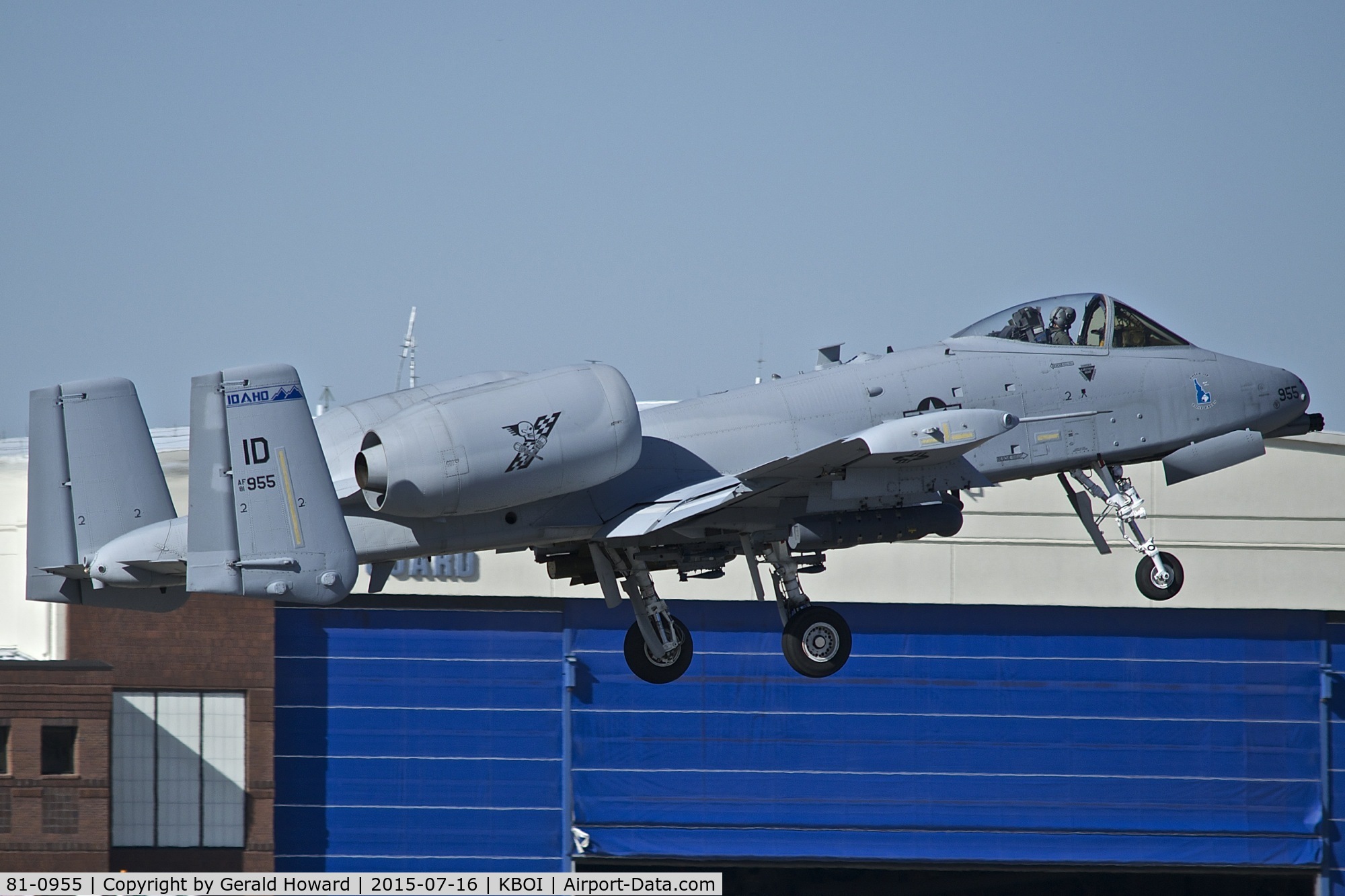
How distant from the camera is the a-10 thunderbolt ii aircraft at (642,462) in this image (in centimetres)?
1358

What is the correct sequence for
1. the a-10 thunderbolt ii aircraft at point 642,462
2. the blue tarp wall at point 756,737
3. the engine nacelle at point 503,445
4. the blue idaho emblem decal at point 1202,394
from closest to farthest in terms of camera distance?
the a-10 thunderbolt ii aircraft at point 642,462, the engine nacelle at point 503,445, the blue idaho emblem decal at point 1202,394, the blue tarp wall at point 756,737

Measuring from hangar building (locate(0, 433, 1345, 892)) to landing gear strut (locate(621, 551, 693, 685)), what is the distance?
1511 cm

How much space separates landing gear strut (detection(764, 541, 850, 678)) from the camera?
16594 millimetres

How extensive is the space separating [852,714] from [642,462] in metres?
18.1

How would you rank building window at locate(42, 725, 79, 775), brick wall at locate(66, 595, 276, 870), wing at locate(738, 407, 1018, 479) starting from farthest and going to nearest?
brick wall at locate(66, 595, 276, 870) → building window at locate(42, 725, 79, 775) → wing at locate(738, 407, 1018, 479)

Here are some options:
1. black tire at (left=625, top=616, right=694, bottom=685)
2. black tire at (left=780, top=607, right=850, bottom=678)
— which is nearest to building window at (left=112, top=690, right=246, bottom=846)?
black tire at (left=625, top=616, right=694, bottom=685)

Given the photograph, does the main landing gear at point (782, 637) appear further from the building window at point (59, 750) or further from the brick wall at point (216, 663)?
the building window at point (59, 750)

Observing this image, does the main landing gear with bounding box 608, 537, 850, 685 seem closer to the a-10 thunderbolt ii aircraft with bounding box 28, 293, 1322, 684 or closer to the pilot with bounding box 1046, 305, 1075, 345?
the a-10 thunderbolt ii aircraft with bounding box 28, 293, 1322, 684

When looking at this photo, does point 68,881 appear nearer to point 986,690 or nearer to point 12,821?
point 12,821

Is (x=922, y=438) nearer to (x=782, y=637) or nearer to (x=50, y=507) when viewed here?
(x=782, y=637)

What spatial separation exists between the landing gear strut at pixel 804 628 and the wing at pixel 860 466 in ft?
3.48

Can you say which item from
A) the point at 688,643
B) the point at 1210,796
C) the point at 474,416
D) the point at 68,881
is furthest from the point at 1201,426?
the point at 68,881
